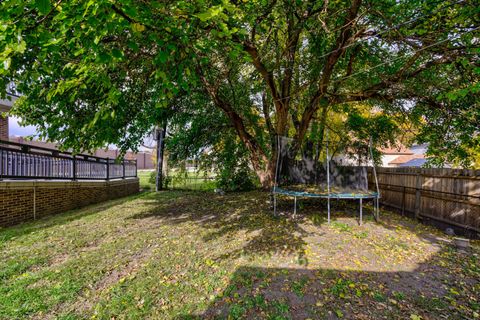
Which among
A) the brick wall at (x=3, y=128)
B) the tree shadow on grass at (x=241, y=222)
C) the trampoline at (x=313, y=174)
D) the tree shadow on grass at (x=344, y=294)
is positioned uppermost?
the brick wall at (x=3, y=128)

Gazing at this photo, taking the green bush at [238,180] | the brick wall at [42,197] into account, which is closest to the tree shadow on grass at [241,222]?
the brick wall at [42,197]

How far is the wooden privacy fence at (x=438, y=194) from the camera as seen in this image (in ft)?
16.7

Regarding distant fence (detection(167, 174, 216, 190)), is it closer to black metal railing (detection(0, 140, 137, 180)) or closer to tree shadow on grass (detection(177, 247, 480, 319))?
black metal railing (detection(0, 140, 137, 180))

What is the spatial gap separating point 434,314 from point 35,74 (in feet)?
18.2

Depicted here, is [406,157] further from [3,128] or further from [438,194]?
[3,128]

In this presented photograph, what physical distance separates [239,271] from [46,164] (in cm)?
709

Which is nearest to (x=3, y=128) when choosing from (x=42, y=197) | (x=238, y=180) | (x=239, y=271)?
(x=42, y=197)

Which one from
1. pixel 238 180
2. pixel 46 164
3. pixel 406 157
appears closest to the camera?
pixel 46 164

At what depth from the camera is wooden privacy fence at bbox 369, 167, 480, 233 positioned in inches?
200

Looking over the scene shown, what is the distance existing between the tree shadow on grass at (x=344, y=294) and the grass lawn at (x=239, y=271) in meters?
0.01

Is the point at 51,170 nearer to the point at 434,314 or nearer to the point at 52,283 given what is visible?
the point at 52,283

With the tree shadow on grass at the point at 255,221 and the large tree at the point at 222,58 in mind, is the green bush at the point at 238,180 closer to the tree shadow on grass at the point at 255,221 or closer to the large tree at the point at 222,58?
the large tree at the point at 222,58

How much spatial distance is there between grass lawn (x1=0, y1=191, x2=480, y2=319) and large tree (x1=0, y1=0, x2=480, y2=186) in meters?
2.15

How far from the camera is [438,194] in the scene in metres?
5.83
